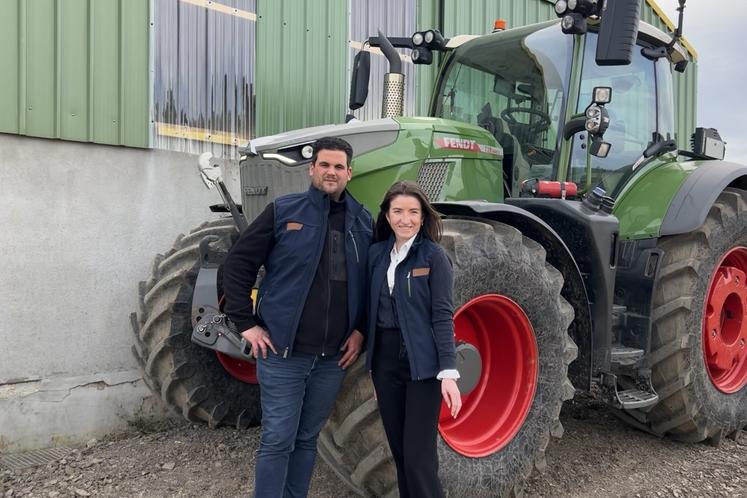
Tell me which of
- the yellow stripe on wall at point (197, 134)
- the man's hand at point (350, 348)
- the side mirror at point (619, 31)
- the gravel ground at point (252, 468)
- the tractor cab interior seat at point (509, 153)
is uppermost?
the side mirror at point (619, 31)

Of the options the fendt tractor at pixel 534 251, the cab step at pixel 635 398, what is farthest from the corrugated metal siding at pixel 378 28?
the cab step at pixel 635 398

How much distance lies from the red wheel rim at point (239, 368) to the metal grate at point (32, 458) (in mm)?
1206

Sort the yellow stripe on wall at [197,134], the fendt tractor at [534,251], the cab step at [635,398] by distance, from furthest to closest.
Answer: the yellow stripe on wall at [197,134] → the cab step at [635,398] → the fendt tractor at [534,251]

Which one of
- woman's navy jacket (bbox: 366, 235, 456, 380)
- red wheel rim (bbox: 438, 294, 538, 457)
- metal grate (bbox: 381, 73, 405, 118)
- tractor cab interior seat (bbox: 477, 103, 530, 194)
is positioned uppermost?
metal grate (bbox: 381, 73, 405, 118)

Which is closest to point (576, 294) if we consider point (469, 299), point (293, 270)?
point (469, 299)

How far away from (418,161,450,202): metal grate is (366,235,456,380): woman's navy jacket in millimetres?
1154

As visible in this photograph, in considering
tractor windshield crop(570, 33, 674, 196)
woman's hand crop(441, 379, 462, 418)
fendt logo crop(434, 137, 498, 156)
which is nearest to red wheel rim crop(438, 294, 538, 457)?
woman's hand crop(441, 379, 462, 418)

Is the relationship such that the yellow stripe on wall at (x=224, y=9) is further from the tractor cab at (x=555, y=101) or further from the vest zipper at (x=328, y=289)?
the vest zipper at (x=328, y=289)

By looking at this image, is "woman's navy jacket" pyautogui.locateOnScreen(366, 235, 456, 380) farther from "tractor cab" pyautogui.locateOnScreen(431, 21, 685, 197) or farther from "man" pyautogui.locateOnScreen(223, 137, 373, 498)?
"tractor cab" pyautogui.locateOnScreen(431, 21, 685, 197)

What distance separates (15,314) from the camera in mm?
4652

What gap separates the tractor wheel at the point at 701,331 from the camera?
4426 millimetres

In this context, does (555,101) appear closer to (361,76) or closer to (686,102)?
(361,76)

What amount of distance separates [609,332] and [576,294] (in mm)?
325

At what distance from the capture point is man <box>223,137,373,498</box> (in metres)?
2.79
